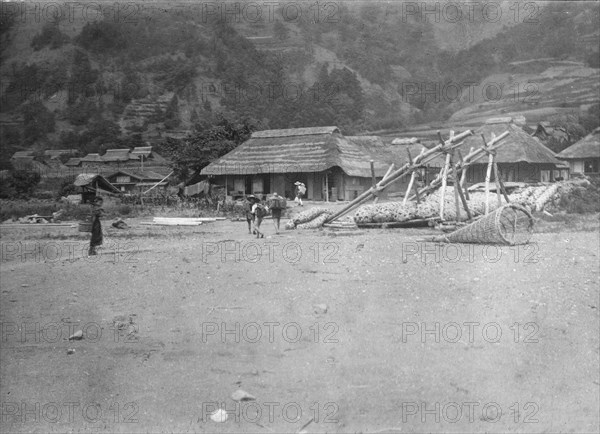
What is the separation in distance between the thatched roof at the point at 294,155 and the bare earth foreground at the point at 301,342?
44.2ft

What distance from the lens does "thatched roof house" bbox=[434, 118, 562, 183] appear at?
27969 mm

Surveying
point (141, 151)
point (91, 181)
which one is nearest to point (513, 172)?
point (141, 151)

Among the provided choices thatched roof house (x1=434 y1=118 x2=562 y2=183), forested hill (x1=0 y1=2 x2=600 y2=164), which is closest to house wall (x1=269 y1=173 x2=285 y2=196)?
forested hill (x1=0 y1=2 x2=600 y2=164)

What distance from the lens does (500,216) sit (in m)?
10.2

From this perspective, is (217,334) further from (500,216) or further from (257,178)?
(257,178)

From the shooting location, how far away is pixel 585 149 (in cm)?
3181

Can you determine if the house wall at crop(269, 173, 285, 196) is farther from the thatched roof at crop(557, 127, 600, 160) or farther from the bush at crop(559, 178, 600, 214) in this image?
the thatched roof at crop(557, 127, 600, 160)

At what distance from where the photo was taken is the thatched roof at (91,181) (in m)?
10.8

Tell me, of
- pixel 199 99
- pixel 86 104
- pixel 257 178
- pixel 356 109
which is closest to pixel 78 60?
pixel 86 104

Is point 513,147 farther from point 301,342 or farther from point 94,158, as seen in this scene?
point 301,342

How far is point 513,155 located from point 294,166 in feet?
37.9

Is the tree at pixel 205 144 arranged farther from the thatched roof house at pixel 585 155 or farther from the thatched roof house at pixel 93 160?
the thatched roof house at pixel 585 155

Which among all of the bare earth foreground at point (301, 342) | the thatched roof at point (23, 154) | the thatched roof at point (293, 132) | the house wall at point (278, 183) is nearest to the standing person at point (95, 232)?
the bare earth foreground at point (301, 342)

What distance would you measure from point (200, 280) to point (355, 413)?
3074 mm
